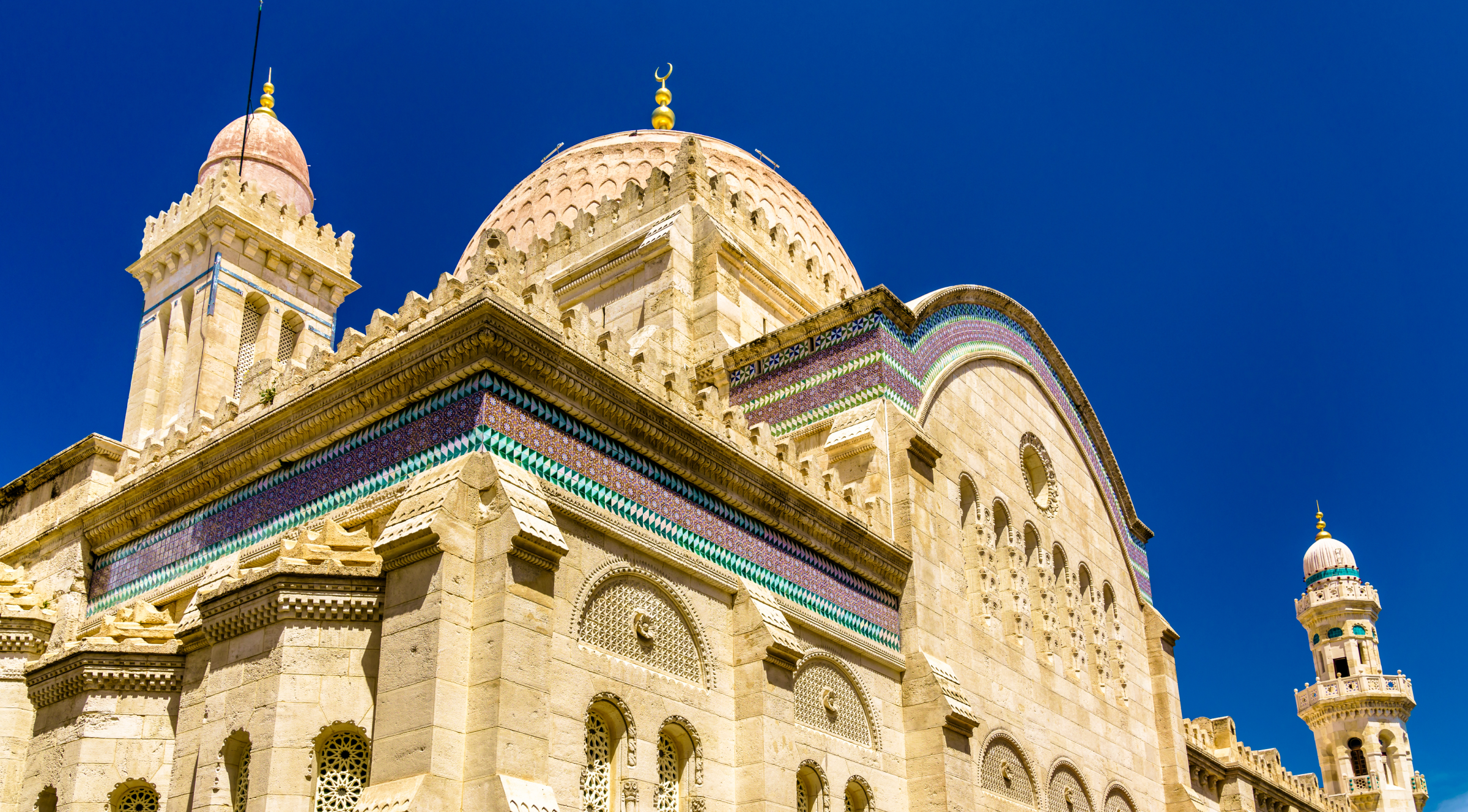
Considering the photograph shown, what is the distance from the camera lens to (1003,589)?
16234mm

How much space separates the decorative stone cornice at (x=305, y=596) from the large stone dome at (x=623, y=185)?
1081 centimetres

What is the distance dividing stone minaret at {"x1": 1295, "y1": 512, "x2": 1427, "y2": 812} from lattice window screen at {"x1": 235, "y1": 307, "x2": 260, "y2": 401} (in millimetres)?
35393

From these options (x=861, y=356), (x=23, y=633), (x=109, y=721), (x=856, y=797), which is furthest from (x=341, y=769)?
(x=861, y=356)

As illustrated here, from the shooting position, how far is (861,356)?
1512 centimetres

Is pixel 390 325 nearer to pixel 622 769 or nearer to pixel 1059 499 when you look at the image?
pixel 622 769

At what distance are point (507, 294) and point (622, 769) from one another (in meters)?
3.94

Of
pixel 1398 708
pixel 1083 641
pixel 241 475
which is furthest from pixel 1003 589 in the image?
pixel 1398 708

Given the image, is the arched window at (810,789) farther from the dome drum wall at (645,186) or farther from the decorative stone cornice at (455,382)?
the dome drum wall at (645,186)

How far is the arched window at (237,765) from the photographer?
9344 mm

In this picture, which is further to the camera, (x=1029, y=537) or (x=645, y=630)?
(x=1029, y=537)

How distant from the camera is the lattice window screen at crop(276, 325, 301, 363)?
22.3 metres

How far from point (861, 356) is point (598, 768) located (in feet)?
21.5

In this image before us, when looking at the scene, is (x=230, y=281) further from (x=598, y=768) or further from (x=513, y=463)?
(x=598, y=768)

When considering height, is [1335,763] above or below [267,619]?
above
